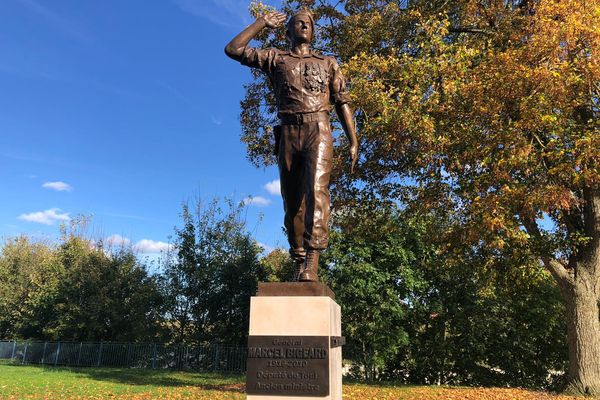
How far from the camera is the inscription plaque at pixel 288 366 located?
404 centimetres

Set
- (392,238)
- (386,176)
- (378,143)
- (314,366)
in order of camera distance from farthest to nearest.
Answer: (392,238) → (386,176) → (378,143) → (314,366)

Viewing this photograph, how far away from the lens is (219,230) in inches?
929

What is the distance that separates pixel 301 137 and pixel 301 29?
46.2 inches

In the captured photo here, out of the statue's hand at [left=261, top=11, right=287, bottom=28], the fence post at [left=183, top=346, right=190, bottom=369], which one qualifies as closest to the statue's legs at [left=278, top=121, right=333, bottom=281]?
the statue's hand at [left=261, top=11, right=287, bottom=28]

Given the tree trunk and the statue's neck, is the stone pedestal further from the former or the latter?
the tree trunk

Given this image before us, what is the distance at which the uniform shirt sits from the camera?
16.0ft

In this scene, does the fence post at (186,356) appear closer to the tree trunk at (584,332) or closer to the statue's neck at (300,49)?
the tree trunk at (584,332)

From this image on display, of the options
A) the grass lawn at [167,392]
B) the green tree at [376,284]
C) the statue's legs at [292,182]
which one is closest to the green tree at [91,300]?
the grass lawn at [167,392]

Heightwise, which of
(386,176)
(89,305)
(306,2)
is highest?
(306,2)

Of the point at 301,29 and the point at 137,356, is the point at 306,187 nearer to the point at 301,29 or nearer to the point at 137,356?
the point at 301,29

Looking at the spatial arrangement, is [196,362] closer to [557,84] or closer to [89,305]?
[89,305]

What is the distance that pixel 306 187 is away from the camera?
15.5 ft

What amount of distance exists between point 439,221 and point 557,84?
531 centimetres

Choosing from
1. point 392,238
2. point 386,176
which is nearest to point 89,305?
point 392,238
